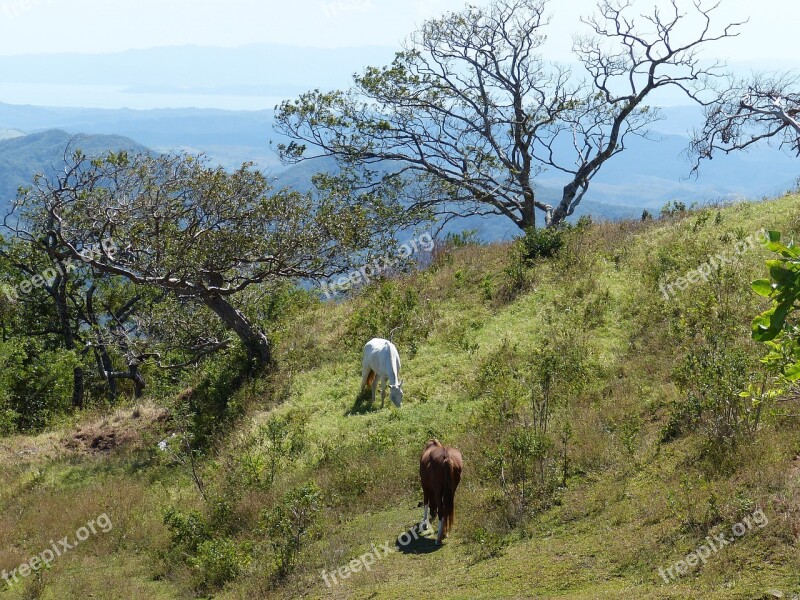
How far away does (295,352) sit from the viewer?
69.4ft

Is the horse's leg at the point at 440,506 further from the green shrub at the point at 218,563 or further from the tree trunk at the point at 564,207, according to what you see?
the tree trunk at the point at 564,207

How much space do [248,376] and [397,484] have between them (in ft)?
29.6

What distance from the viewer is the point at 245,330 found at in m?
20.7

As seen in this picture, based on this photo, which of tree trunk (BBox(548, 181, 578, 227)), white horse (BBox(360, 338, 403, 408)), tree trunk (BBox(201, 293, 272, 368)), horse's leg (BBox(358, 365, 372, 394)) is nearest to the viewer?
white horse (BBox(360, 338, 403, 408))

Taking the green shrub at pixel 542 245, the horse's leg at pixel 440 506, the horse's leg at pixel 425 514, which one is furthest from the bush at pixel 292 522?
the green shrub at pixel 542 245

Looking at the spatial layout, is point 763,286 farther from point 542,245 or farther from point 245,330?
point 542,245

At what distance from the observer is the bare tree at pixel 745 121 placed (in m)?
20.9

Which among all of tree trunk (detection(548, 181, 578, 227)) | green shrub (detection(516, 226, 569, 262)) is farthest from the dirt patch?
tree trunk (detection(548, 181, 578, 227))

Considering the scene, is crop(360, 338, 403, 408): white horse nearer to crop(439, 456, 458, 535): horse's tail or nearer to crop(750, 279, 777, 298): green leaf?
crop(439, 456, 458, 535): horse's tail

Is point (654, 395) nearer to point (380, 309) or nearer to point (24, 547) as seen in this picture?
point (380, 309)

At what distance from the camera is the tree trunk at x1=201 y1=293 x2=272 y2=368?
67.2 ft

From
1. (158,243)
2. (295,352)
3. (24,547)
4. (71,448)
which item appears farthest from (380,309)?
(24,547)

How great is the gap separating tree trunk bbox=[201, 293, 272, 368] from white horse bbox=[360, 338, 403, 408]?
4078mm

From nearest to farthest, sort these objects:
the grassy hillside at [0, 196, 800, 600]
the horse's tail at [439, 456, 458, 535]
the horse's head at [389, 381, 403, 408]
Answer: the grassy hillside at [0, 196, 800, 600]
the horse's tail at [439, 456, 458, 535]
the horse's head at [389, 381, 403, 408]
